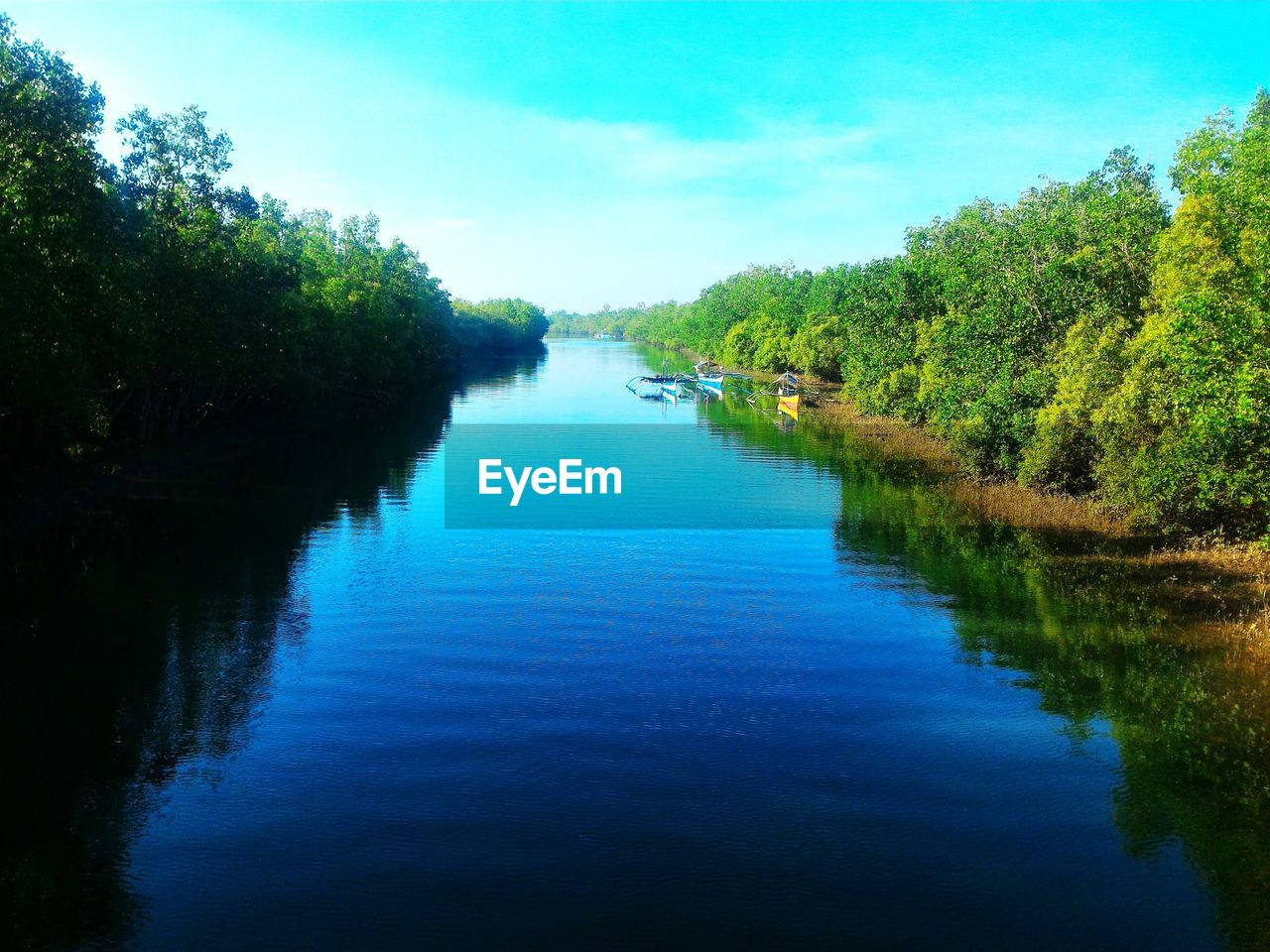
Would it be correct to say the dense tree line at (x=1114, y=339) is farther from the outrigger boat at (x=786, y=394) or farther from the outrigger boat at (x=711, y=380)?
the outrigger boat at (x=711, y=380)

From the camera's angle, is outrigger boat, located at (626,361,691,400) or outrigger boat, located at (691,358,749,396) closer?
outrigger boat, located at (626,361,691,400)

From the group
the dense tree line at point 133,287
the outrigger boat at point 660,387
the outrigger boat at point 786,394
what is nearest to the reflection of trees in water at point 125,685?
the dense tree line at point 133,287

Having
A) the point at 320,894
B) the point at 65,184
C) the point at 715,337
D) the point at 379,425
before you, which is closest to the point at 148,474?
the point at 65,184

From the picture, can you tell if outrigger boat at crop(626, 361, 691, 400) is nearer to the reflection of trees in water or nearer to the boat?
the boat

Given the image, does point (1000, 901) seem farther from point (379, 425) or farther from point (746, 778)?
point (379, 425)

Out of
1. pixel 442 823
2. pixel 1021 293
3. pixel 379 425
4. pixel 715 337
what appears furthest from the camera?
pixel 715 337

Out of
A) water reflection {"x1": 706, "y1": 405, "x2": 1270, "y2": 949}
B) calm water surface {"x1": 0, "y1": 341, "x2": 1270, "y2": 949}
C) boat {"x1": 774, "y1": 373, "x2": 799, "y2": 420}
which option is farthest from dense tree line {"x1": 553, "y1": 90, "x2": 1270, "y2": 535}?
boat {"x1": 774, "y1": 373, "x2": 799, "y2": 420}
